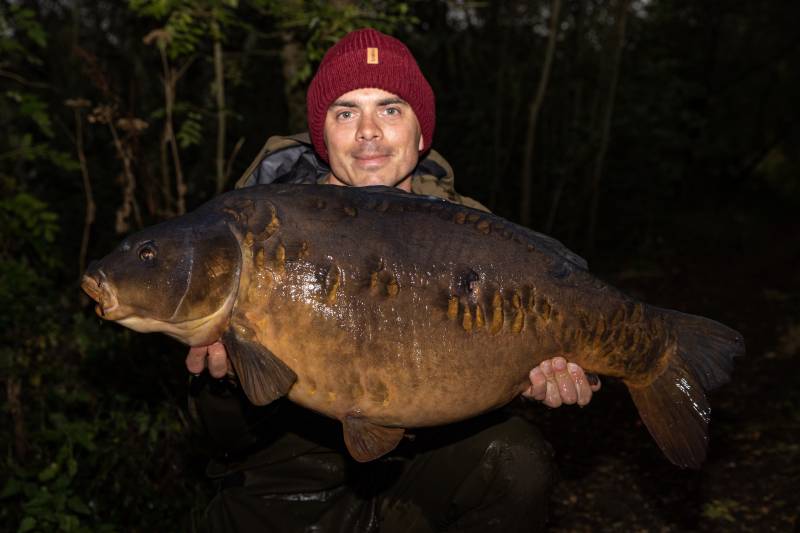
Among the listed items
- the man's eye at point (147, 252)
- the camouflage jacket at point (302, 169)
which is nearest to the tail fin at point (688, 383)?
the camouflage jacket at point (302, 169)

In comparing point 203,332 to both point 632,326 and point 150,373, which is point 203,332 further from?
point 150,373

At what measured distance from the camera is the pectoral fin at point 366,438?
1923 mm

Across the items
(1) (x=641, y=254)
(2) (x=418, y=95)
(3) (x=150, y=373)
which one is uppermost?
(2) (x=418, y=95)

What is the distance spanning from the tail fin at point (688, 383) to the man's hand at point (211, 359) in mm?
1280

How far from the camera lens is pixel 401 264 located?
6.40ft

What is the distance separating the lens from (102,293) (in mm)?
1778

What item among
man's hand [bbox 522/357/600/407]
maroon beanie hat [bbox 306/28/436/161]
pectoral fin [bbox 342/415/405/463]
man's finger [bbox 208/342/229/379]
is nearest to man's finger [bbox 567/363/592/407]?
man's hand [bbox 522/357/600/407]

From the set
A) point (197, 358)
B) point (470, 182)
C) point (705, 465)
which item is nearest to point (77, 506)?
point (197, 358)

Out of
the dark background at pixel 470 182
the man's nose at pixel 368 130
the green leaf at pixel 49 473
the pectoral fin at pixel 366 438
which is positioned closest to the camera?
the pectoral fin at pixel 366 438

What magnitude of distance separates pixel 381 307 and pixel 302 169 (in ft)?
→ 3.93

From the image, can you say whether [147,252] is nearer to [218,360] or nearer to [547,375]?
[218,360]

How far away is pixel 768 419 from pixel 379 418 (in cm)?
434

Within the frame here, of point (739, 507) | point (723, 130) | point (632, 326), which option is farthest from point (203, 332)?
point (723, 130)

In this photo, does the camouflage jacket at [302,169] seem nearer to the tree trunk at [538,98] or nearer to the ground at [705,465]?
the ground at [705,465]
